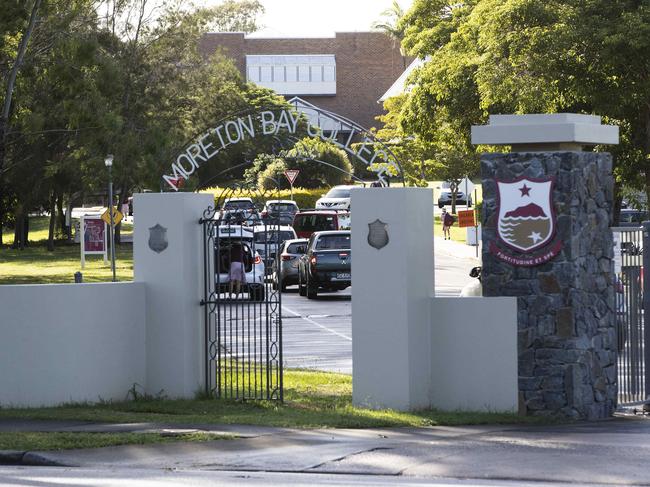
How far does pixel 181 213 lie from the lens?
46.9 feet

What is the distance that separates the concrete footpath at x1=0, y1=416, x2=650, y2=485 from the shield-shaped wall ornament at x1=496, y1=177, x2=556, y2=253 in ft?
6.32

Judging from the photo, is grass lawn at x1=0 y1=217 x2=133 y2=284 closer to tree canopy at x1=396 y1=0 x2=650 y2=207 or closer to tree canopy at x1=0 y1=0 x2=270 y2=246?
tree canopy at x1=0 y1=0 x2=270 y2=246

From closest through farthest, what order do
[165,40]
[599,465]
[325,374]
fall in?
1. [599,465]
2. [325,374]
3. [165,40]

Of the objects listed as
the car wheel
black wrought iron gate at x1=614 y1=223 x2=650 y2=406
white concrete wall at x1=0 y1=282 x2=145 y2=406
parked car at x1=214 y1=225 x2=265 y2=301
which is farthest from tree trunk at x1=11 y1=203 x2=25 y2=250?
black wrought iron gate at x1=614 y1=223 x2=650 y2=406

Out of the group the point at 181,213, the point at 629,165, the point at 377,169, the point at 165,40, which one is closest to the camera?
the point at 181,213

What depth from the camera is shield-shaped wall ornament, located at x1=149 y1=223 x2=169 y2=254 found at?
1436 cm

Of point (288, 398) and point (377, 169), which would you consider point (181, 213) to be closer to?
point (288, 398)

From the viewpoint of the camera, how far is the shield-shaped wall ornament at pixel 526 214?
13.3 meters

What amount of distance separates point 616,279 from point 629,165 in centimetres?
2218

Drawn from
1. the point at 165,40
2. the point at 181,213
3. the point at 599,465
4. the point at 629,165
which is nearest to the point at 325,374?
the point at 181,213

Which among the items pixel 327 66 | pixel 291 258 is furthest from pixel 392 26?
pixel 291 258

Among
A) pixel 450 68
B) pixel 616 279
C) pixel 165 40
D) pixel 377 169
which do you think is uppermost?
pixel 165 40

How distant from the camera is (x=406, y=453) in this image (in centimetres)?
1077

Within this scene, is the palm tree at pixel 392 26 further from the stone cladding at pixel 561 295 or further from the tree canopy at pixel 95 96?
A: the stone cladding at pixel 561 295
